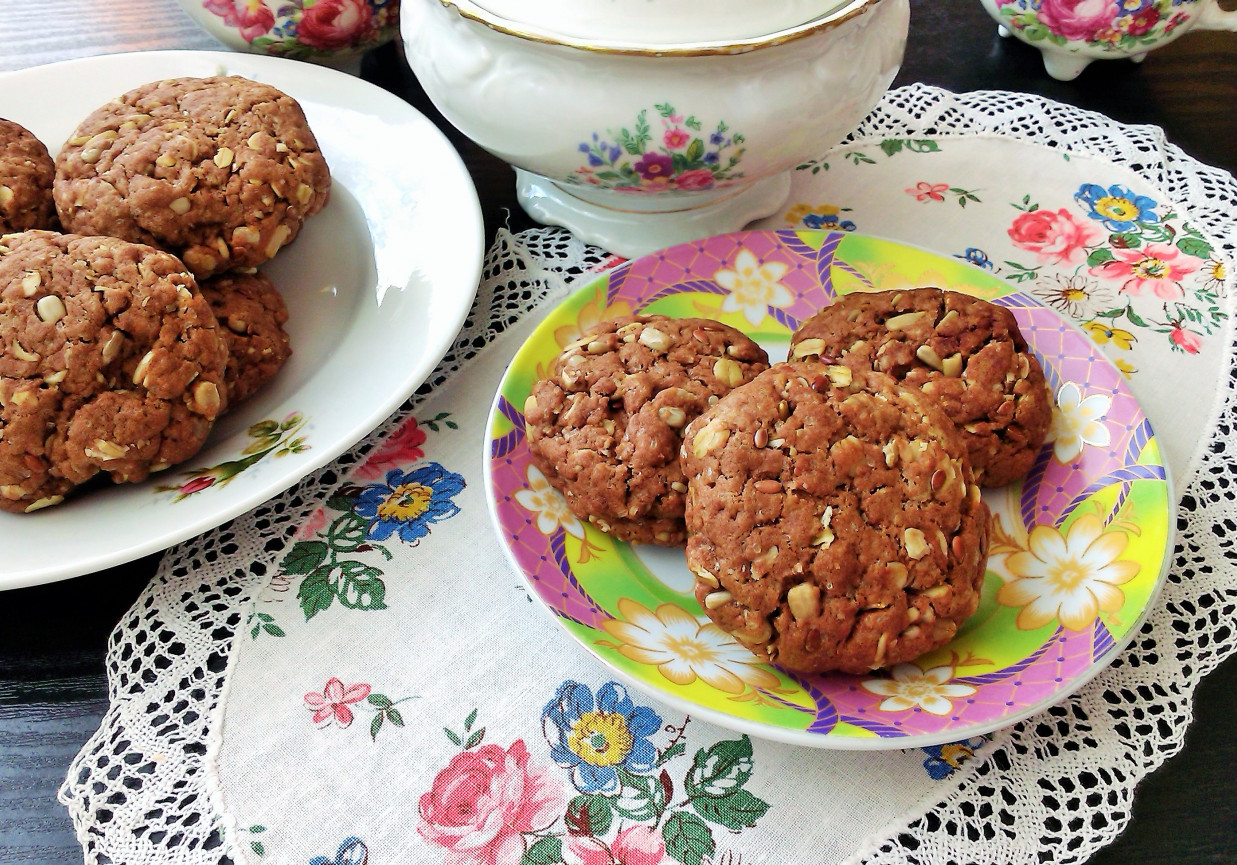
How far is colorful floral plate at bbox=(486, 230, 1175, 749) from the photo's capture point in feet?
2.39

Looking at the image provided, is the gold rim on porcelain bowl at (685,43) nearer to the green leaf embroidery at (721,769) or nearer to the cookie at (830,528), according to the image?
the cookie at (830,528)

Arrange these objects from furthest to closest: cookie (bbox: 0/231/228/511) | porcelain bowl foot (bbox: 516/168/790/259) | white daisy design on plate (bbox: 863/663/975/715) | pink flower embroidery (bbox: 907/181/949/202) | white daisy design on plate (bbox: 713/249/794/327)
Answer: pink flower embroidery (bbox: 907/181/949/202) → porcelain bowl foot (bbox: 516/168/790/259) → white daisy design on plate (bbox: 713/249/794/327) → cookie (bbox: 0/231/228/511) → white daisy design on plate (bbox: 863/663/975/715)

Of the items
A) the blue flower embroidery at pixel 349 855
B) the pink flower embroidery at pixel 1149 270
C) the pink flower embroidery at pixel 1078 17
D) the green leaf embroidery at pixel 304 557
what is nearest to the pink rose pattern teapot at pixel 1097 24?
the pink flower embroidery at pixel 1078 17

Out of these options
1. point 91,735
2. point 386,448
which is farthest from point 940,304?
point 91,735

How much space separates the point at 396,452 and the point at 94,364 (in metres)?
0.32

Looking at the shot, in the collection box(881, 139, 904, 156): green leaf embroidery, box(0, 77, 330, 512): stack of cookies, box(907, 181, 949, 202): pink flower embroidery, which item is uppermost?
box(0, 77, 330, 512): stack of cookies

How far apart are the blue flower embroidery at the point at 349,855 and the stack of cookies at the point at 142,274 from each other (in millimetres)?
420

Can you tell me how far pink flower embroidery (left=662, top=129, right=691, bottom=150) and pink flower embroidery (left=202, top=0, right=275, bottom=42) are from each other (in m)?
0.75

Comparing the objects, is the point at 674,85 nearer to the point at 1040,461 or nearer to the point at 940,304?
the point at 940,304

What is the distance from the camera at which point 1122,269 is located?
1215 mm

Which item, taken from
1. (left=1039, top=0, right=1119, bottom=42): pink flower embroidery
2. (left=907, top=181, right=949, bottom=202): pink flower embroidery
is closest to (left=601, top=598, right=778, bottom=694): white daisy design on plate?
(left=907, top=181, right=949, bottom=202): pink flower embroidery

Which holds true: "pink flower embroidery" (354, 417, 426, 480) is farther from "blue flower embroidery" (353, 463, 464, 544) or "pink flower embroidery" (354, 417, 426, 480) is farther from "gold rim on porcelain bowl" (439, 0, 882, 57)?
"gold rim on porcelain bowl" (439, 0, 882, 57)

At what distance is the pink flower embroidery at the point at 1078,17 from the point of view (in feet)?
4.48

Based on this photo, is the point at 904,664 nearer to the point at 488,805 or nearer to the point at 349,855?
the point at 488,805
